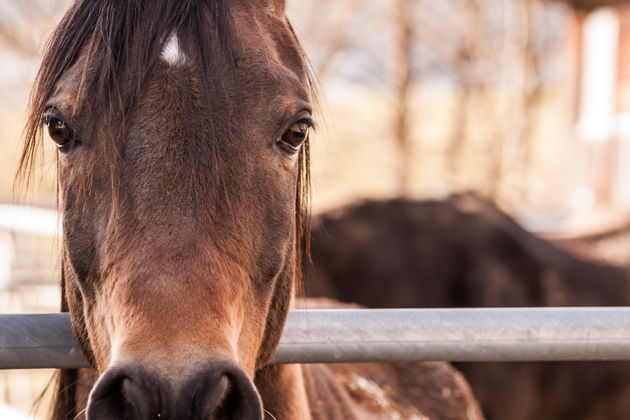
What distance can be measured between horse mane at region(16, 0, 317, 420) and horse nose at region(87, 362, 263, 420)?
0.33m

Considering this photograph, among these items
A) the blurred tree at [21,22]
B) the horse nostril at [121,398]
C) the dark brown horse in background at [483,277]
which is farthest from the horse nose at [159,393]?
the blurred tree at [21,22]

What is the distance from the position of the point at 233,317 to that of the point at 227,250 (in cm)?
12

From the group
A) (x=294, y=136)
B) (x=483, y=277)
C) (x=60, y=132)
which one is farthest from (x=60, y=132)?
(x=483, y=277)

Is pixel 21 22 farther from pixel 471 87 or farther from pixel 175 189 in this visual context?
pixel 175 189

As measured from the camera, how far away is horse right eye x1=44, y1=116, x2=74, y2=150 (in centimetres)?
136

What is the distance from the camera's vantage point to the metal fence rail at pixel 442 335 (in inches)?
56.1

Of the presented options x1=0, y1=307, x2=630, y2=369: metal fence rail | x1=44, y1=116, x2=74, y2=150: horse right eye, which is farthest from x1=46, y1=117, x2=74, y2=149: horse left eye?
x1=0, y1=307, x2=630, y2=369: metal fence rail

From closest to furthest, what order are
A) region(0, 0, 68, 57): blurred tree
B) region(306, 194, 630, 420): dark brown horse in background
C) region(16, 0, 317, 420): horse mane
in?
1. region(16, 0, 317, 420): horse mane
2. region(306, 194, 630, 420): dark brown horse in background
3. region(0, 0, 68, 57): blurred tree

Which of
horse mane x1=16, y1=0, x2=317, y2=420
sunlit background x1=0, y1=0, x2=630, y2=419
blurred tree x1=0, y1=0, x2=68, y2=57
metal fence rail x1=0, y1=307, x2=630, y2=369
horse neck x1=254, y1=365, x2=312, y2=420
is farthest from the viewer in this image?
sunlit background x1=0, y1=0, x2=630, y2=419

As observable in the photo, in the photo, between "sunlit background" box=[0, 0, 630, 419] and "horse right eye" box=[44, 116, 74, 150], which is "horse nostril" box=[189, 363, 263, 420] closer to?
"horse right eye" box=[44, 116, 74, 150]

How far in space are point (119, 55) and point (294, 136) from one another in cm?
39

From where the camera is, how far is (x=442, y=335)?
1.43 m

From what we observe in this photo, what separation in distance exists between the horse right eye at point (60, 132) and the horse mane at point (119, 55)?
5cm

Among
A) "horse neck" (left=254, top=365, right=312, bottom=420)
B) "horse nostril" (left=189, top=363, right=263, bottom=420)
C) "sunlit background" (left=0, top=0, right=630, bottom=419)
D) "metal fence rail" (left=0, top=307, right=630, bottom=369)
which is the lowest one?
"sunlit background" (left=0, top=0, right=630, bottom=419)
